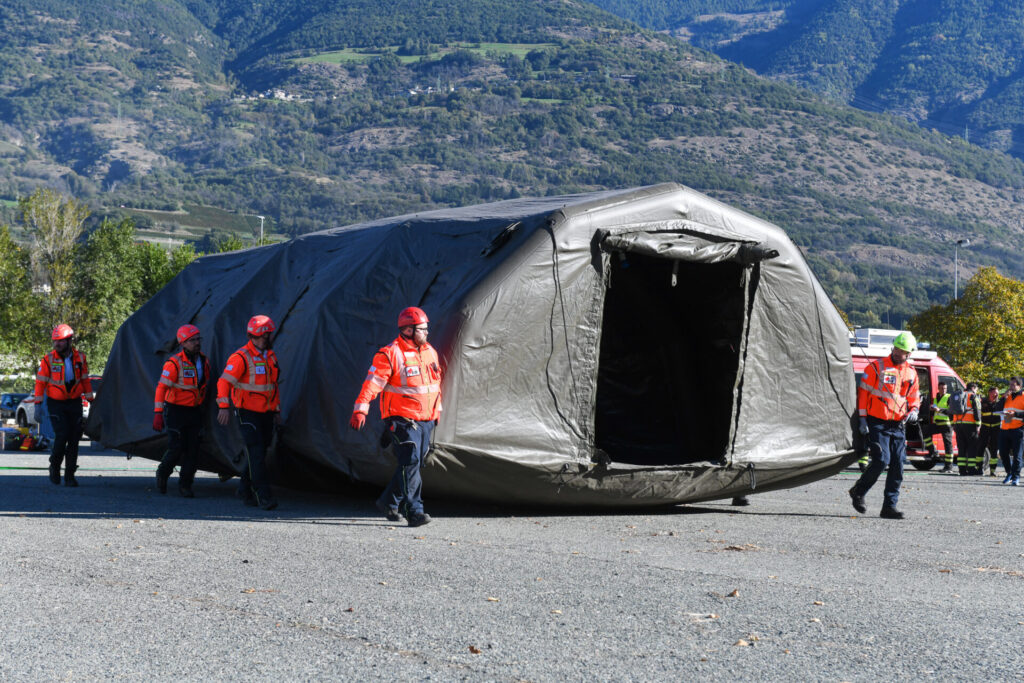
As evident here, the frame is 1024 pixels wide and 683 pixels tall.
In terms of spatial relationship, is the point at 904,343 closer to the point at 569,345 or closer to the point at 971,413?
the point at 569,345

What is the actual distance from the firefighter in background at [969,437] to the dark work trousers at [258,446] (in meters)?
15.0

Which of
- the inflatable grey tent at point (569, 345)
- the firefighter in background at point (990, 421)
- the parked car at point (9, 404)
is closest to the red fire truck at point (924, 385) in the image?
the firefighter in background at point (990, 421)

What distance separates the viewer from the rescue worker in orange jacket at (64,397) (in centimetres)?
1321

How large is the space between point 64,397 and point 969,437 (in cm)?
1579

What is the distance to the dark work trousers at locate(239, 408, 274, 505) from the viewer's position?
10.8 metres

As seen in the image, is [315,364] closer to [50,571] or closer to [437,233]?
[437,233]

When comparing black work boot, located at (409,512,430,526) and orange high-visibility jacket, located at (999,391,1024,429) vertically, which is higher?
orange high-visibility jacket, located at (999,391,1024,429)

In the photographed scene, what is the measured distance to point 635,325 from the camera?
1320 centimetres

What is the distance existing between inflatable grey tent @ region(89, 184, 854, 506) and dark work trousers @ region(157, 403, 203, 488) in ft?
0.95

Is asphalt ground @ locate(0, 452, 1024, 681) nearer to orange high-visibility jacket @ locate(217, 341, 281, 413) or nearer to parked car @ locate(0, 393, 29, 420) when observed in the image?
orange high-visibility jacket @ locate(217, 341, 281, 413)

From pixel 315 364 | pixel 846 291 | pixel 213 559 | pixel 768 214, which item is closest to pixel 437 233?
pixel 315 364

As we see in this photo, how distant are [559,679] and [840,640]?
5.06ft

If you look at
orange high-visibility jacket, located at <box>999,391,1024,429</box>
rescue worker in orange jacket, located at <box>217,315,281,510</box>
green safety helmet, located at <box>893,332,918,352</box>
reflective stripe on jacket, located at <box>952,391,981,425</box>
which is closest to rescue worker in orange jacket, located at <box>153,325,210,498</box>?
rescue worker in orange jacket, located at <box>217,315,281,510</box>

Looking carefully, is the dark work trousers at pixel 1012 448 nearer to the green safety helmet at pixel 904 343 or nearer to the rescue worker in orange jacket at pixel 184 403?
the green safety helmet at pixel 904 343
